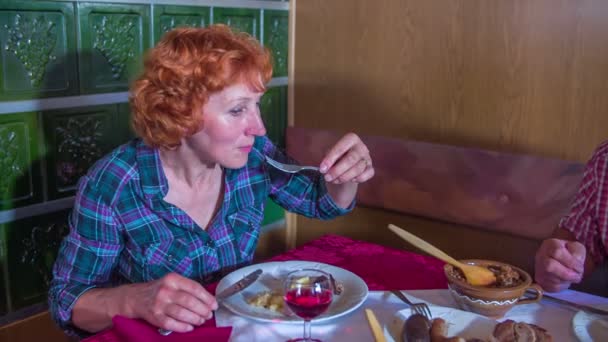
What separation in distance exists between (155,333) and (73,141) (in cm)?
104

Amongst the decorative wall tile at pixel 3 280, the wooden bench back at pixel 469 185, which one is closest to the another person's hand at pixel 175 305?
the decorative wall tile at pixel 3 280

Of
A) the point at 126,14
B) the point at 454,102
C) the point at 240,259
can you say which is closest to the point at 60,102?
the point at 126,14

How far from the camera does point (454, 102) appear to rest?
2527 millimetres

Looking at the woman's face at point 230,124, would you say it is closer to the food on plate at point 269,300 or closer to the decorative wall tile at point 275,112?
the food on plate at point 269,300

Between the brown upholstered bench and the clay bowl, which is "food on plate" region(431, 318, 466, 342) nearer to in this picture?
the clay bowl

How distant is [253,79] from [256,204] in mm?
388

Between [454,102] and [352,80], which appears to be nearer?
[454,102]

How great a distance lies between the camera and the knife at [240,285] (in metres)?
1.30

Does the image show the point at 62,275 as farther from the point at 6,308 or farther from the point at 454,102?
the point at 454,102

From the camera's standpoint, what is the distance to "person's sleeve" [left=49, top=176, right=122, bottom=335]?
1.40m

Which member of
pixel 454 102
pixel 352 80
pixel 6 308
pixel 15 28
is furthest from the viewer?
pixel 352 80

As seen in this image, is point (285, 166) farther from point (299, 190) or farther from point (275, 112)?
point (275, 112)

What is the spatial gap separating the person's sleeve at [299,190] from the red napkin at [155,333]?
2.34 feet

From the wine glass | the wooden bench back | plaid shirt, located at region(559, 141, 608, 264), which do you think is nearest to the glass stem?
the wine glass
